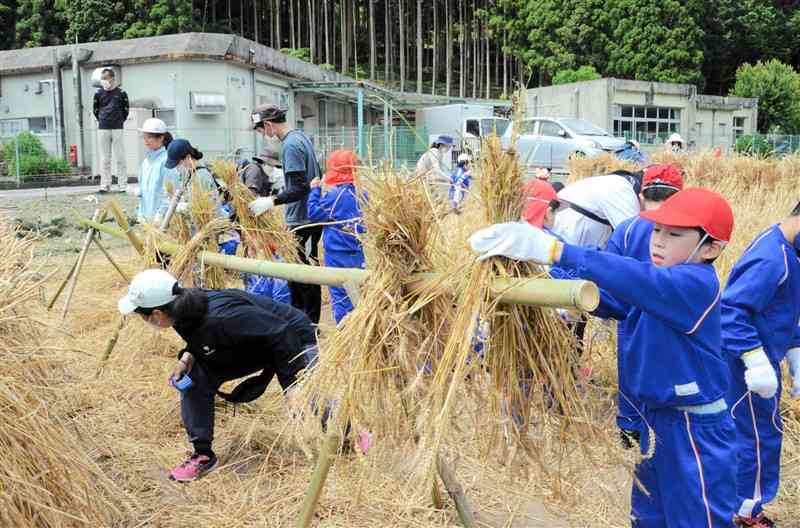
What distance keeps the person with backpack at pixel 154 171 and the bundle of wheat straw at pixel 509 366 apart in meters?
3.71

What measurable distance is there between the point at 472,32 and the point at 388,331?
44.3m

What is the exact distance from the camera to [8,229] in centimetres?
307

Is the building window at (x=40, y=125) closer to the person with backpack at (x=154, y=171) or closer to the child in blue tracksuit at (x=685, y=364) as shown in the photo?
the person with backpack at (x=154, y=171)

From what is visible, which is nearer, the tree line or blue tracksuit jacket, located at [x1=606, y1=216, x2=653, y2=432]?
blue tracksuit jacket, located at [x1=606, y1=216, x2=653, y2=432]

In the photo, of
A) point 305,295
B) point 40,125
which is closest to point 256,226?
point 305,295

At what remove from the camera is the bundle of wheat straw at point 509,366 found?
1889 millimetres

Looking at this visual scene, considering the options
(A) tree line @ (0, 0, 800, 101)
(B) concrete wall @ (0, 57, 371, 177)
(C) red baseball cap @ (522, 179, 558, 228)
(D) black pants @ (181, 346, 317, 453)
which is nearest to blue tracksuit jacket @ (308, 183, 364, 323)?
(D) black pants @ (181, 346, 317, 453)

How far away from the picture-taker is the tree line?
28.6 m

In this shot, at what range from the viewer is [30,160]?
1343 cm

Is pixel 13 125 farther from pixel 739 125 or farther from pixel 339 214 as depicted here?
pixel 739 125

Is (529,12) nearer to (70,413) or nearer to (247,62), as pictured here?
(247,62)

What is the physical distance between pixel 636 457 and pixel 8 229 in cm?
271

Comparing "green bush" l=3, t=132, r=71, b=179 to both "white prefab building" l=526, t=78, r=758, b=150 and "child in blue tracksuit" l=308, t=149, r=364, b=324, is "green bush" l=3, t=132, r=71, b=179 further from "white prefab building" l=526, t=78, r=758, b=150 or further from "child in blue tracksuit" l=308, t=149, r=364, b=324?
"white prefab building" l=526, t=78, r=758, b=150

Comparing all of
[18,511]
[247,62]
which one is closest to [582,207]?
[18,511]
